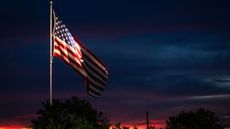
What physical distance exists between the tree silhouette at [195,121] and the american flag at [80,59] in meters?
8.92

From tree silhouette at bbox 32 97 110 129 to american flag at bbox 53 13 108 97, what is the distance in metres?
1.32

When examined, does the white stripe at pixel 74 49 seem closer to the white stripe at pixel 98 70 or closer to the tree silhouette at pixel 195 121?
the white stripe at pixel 98 70

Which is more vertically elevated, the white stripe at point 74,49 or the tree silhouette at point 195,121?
the white stripe at point 74,49

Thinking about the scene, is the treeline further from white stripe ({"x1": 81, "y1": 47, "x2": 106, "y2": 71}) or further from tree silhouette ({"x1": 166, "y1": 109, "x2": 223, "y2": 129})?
tree silhouette ({"x1": 166, "y1": 109, "x2": 223, "y2": 129})

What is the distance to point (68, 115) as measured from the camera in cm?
3341

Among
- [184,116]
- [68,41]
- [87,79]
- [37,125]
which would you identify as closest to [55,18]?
[68,41]

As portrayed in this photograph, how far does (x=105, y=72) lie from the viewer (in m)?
36.8

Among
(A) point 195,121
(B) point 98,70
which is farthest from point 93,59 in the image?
(A) point 195,121

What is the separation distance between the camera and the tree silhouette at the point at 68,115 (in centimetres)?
3284

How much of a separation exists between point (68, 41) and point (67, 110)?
165 inches

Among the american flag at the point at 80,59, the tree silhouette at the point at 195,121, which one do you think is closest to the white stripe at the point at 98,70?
the american flag at the point at 80,59

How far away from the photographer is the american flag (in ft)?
114

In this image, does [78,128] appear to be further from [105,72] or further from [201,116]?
[201,116]

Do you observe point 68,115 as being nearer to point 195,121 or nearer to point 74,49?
point 74,49
